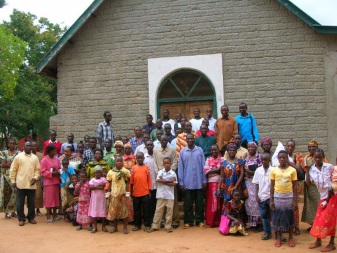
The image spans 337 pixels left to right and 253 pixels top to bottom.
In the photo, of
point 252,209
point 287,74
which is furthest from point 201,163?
point 287,74

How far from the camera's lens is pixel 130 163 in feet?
26.6

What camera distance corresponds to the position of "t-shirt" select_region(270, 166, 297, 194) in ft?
21.2

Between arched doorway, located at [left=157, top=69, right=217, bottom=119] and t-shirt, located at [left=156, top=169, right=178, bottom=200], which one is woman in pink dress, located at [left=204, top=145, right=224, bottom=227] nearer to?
t-shirt, located at [left=156, top=169, right=178, bottom=200]

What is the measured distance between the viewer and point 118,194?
7.61m

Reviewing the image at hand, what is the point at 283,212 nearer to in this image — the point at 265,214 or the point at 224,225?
the point at 265,214

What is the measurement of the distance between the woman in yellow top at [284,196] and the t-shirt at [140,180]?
7.41 feet

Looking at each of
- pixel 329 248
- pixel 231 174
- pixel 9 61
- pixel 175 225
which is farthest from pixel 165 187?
pixel 9 61

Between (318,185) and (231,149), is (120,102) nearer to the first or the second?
(231,149)

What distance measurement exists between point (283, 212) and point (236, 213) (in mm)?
967

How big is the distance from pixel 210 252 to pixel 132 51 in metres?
6.22

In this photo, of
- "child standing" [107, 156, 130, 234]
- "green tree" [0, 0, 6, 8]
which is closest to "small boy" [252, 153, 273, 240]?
"child standing" [107, 156, 130, 234]

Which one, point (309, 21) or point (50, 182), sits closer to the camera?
point (50, 182)

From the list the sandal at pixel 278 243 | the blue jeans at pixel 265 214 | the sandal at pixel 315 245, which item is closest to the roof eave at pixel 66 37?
the blue jeans at pixel 265 214

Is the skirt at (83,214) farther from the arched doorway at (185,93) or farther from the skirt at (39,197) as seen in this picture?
the arched doorway at (185,93)
